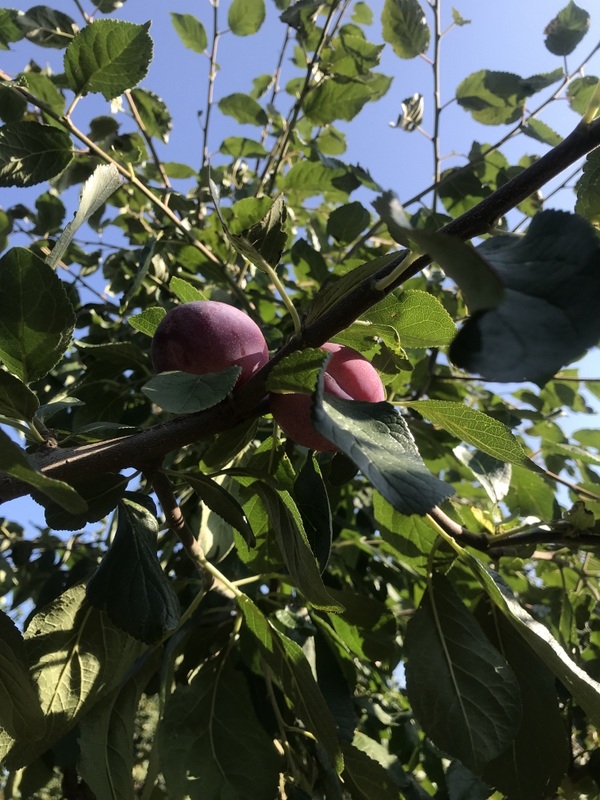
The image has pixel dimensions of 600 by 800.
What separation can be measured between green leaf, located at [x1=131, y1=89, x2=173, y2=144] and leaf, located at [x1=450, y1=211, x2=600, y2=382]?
1173mm

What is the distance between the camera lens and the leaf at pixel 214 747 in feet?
2.19

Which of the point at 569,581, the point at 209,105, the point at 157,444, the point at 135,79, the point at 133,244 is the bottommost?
the point at 569,581

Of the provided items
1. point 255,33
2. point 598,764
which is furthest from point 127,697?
point 255,33

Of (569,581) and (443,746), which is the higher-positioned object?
(443,746)

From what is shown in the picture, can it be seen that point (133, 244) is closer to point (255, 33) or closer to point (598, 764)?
point (255, 33)

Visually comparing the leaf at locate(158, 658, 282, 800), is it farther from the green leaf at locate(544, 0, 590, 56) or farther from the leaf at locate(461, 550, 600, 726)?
the green leaf at locate(544, 0, 590, 56)

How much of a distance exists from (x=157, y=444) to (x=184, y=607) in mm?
606

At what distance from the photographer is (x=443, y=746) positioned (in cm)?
61

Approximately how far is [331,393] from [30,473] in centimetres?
21

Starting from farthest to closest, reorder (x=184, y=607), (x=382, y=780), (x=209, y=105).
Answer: (x=209, y=105)
(x=184, y=607)
(x=382, y=780)

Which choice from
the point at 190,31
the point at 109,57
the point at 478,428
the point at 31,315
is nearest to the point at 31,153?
the point at 109,57

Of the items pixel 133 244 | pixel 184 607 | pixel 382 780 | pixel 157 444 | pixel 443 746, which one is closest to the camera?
pixel 157 444

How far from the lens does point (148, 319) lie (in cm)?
64

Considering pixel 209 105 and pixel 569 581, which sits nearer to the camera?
pixel 569 581
